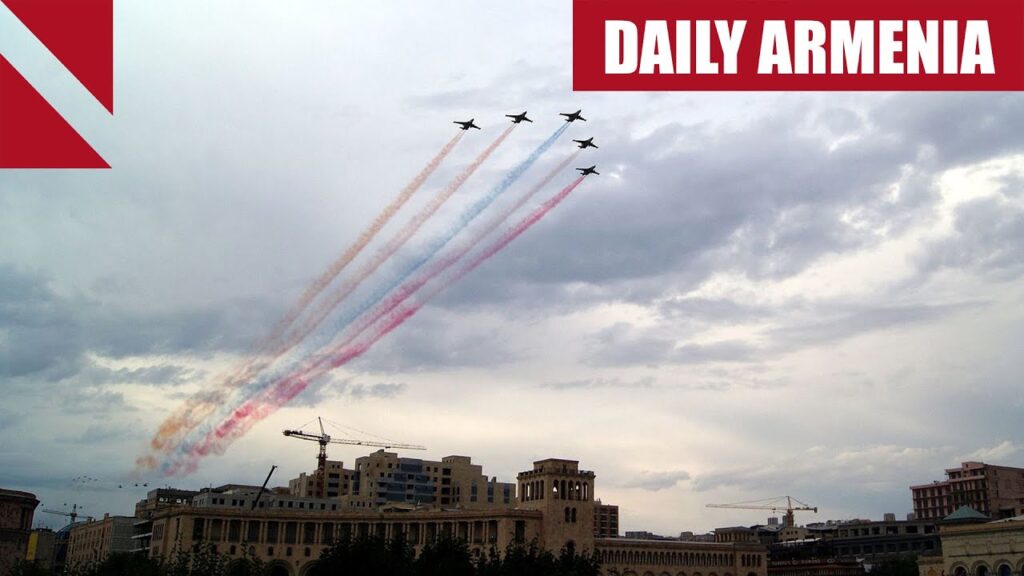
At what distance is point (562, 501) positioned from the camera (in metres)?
186

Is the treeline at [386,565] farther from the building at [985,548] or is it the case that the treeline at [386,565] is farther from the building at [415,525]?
the building at [415,525]

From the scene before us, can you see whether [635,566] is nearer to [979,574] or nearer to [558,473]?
[558,473]

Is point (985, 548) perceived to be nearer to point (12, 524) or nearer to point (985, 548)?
point (985, 548)

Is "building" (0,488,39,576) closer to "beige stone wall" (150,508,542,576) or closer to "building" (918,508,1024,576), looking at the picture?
"beige stone wall" (150,508,542,576)

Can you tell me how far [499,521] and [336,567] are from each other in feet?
231

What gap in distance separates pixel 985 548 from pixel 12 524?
13298 centimetres

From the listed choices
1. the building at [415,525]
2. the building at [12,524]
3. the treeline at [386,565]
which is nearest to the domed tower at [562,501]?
the building at [415,525]

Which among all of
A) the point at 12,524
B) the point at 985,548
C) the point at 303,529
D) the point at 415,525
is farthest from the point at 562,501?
the point at 12,524

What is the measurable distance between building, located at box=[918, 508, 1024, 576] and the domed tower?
66418 millimetres

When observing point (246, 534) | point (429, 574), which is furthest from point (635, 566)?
point (429, 574)

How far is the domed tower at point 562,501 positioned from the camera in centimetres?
18300

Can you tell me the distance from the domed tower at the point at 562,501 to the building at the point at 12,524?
276 feet

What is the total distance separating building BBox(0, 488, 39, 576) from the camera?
142250 mm

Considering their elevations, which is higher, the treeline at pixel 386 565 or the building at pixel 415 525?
the building at pixel 415 525
